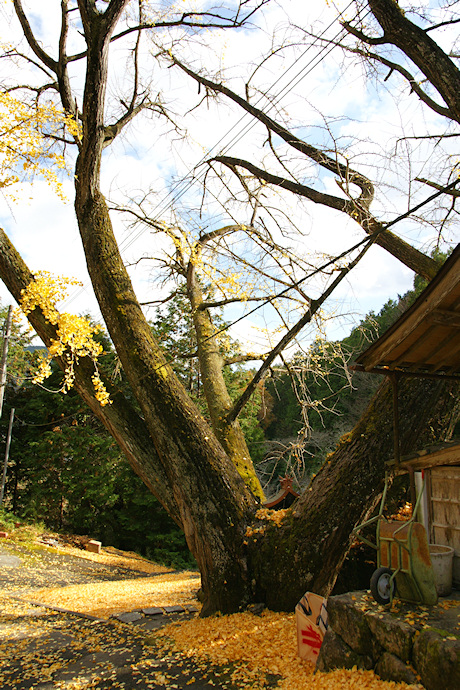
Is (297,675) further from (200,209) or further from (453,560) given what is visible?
(200,209)

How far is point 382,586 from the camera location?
3.07 m

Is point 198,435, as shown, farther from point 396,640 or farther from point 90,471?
point 90,471

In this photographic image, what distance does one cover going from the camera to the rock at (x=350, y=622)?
2.90 m

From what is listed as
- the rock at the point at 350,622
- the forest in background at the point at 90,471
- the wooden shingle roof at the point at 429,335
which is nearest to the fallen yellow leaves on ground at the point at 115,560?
the forest in background at the point at 90,471

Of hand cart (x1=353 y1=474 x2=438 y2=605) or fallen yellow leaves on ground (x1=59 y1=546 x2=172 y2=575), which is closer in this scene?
hand cart (x1=353 y1=474 x2=438 y2=605)

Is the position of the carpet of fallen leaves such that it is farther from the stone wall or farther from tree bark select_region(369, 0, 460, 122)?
tree bark select_region(369, 0, 460, 122)

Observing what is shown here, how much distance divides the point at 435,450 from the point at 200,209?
5395 millimetres

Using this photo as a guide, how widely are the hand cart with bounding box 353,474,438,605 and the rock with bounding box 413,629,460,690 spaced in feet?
1.42

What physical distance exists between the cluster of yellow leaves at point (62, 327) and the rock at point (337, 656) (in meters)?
3.18

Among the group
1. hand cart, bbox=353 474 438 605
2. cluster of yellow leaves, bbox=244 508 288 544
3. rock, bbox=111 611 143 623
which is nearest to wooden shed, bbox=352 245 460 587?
hand cart, bbox=353 474 438 605

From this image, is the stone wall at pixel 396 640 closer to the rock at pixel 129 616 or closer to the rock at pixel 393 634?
the rock at pixel 393 634

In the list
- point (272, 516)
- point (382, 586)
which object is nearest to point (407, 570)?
point (382, 586)

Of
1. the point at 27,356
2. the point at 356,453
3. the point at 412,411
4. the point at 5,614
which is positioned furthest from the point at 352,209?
the point at 27,356

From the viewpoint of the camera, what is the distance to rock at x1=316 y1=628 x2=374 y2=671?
288 cm
